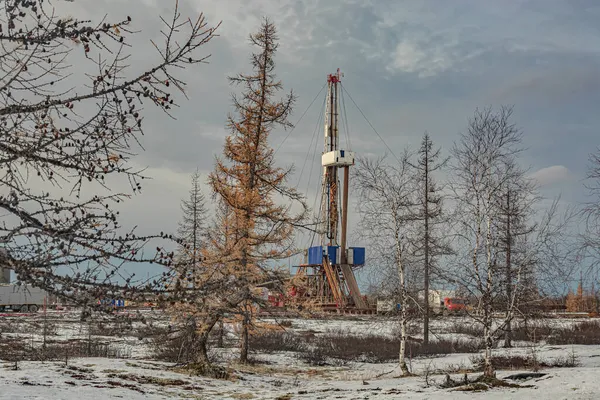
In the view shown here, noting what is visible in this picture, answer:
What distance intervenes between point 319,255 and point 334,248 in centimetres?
134

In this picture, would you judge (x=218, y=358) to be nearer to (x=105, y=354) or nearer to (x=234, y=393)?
(x=105, y=354)

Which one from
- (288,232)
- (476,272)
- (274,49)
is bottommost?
(476,272)

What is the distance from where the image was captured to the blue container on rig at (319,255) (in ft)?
148

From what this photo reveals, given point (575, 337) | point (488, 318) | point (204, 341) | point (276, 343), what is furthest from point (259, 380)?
point (575, 337)

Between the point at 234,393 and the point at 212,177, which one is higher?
the point at 212,177

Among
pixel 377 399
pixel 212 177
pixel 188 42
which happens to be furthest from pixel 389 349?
pixel 188 42

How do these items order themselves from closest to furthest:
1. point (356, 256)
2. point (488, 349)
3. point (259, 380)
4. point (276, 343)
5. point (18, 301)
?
point (488, 349), point (259, 380), point (276, 343), point (18, 301), point (356, 256)

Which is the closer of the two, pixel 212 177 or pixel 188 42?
pixel 188 42

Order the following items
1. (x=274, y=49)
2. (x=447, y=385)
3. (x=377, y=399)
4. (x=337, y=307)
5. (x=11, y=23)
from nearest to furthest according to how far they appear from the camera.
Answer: (x=11, y=23)
(x=377, y=399)
(x=447, y=385)
(x=274, y=49)
(x=337, y=307)

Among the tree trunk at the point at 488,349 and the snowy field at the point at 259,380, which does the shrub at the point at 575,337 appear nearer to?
the snowy field at the point at 259,380

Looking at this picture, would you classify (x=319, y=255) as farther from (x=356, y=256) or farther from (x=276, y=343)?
(x=276, y=343)

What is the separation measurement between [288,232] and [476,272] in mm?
8129

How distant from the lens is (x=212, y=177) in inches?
807

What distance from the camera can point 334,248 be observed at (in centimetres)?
4516
